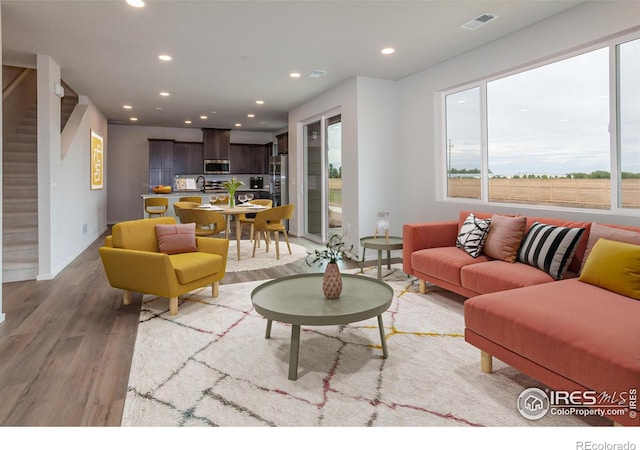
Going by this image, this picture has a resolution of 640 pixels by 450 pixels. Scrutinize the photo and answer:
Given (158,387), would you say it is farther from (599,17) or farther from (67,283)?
(599,17)

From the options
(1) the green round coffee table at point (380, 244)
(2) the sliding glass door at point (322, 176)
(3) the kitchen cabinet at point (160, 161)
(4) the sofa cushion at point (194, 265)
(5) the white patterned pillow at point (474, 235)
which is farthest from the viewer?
(3) the kitchen cabinet at point (160, 161)

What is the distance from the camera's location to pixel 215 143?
35.0 ft

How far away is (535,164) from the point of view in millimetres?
4129

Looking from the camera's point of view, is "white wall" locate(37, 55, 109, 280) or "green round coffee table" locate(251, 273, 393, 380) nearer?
"green round coffee table" locate(251, 273, 393, 380)

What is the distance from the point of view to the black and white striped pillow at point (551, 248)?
284 centimetres

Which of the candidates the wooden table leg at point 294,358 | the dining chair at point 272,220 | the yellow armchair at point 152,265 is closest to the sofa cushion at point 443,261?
the wooden table leg at point 294,358

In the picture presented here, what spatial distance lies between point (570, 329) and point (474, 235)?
1.91m

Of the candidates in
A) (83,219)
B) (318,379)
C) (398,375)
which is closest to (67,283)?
(83,219)

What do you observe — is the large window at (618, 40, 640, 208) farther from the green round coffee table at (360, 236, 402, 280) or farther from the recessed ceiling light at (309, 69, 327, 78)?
the recessed ceiling light at (309, 69, 327, 78)

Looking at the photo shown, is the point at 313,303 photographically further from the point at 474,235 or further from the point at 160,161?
the point at 160,161

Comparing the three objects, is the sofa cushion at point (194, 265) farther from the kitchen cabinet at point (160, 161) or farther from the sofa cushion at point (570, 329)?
the kitchen cabinet at point (160, 161)

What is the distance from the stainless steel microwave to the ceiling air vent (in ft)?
26.3

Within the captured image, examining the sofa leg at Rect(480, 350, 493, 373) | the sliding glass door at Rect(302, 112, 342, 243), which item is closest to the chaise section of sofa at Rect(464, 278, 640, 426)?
the sofa leg at Rect(480, 350, 493, 373)

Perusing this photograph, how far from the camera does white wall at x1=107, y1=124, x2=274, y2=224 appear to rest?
10.2 meters
